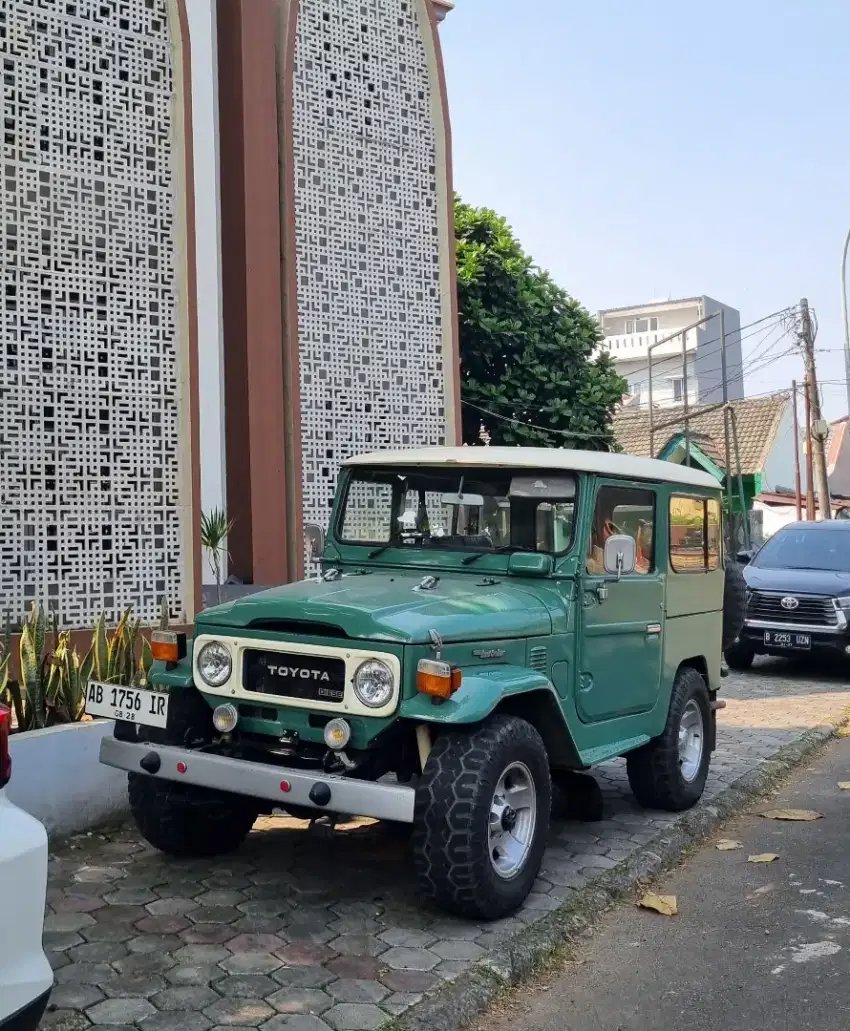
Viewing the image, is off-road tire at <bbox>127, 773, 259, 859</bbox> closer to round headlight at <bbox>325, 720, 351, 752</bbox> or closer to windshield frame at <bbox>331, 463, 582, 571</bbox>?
round headlight at <bbox>325, 720, 351, 752</bbox>

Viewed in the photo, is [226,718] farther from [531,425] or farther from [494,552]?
[531,425]

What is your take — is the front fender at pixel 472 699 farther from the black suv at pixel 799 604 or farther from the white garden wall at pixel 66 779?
the black suv at pixel 799 604

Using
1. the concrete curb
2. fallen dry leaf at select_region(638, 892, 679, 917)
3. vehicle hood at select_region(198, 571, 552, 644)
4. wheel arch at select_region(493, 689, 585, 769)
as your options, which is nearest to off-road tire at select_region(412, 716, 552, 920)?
the concrete curb

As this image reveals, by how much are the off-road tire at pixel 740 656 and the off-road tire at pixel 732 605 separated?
490 cm

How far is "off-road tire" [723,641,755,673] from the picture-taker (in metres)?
11.9

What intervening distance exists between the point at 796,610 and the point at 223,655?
27.8 feet

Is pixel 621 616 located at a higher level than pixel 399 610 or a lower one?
lower

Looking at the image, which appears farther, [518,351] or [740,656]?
[518,351]

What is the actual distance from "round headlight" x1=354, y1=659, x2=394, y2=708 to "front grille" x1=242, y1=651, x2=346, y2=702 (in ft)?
0.27

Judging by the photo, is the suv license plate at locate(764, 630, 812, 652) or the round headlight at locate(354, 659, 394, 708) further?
the suv license plate at locate(764, 630, 812, 652)

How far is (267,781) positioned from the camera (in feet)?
13.4

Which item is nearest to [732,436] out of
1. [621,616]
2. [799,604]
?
[799,604]

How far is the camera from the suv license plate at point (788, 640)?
11.3 metres

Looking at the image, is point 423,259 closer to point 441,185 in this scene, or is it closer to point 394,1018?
point 441,185
